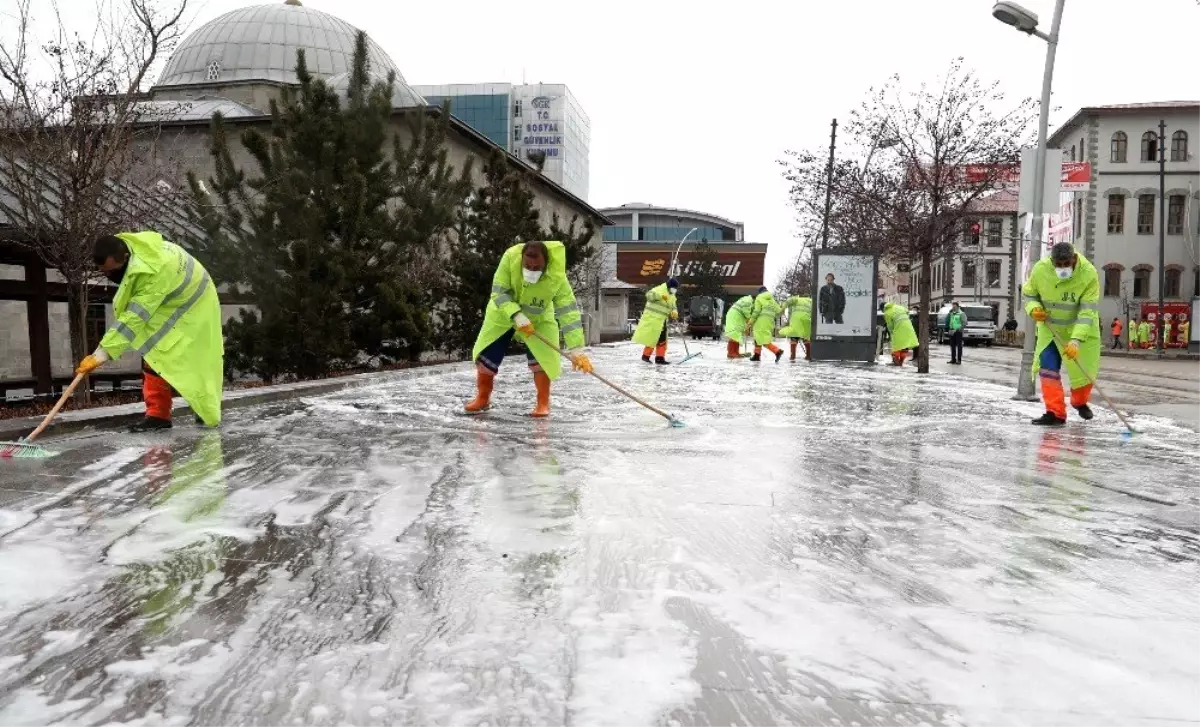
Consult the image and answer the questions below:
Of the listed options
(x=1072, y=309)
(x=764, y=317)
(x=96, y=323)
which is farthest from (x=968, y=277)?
(x=1072, y=309)

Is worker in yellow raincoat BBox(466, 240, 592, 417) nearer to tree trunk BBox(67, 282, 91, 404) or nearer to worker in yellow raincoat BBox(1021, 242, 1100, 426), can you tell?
worker in yellow raincoat BBox(1021, 242, 1100, 426)

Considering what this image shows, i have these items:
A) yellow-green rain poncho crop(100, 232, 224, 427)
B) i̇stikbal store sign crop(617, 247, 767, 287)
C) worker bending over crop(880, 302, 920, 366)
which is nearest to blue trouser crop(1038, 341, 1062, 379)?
yellow-green rain poncho crop(100, 232, 224, 427)

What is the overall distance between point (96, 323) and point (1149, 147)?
49795mm

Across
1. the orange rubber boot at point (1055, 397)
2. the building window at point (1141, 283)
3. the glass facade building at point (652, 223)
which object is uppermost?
the glass facade building at point (652, 223)

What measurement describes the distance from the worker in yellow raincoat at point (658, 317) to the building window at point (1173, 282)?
40.3 metres

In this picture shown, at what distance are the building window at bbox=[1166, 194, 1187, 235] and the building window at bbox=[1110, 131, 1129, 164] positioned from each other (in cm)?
319

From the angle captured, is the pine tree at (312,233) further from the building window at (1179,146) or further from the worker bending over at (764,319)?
the building window at (1179,146)

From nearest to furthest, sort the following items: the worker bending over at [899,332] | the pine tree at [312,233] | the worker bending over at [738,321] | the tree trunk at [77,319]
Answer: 1. the tree trunk at [77,319]
2. the pine tree at [312,233]
3. the worker bending over at [899,332]
4. the worker bending over at [738,321]

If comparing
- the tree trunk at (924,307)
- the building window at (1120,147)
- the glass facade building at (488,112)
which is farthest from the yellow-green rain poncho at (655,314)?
the glass facade building at (488,112)

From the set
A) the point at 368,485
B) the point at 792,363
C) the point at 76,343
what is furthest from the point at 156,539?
the point at 792,363

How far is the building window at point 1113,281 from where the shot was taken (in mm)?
46938

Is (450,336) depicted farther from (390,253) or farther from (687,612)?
(687,612)

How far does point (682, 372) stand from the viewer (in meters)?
15.7

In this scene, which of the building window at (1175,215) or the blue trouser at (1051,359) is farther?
the building window at (1175,215)
